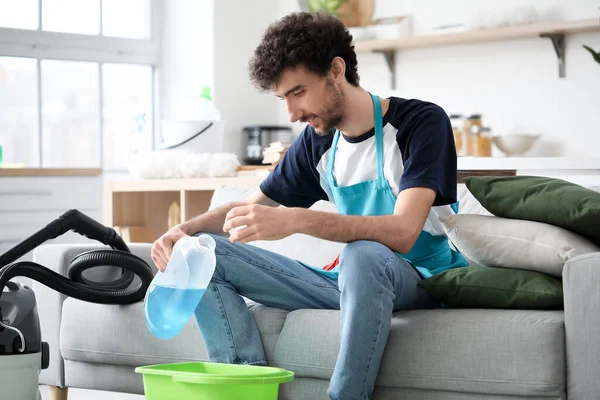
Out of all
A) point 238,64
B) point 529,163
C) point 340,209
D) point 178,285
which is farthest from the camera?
point 238,64

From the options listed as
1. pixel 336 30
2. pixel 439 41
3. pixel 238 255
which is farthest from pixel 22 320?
pixel 439 41

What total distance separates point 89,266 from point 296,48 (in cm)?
82

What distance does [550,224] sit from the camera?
6.82 ft

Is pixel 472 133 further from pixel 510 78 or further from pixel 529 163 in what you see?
pixel 529 163

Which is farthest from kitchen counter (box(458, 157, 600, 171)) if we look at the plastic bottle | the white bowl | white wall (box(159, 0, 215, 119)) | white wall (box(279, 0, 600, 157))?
the plastic bottle

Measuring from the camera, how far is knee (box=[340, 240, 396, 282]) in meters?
1.94

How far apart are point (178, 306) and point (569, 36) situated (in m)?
3.19

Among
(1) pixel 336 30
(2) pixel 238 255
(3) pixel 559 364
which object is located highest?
(1) pixel 336 30

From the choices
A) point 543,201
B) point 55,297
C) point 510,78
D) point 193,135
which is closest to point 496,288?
point 543,201

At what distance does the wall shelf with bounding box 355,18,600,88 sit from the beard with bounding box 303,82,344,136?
8.75ft

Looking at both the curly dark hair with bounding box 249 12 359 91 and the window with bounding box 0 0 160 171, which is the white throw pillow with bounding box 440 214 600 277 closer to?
the curly dark hair with bounding box 249 12 359 91

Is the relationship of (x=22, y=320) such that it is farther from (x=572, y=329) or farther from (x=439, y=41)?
(x=439, y=41)

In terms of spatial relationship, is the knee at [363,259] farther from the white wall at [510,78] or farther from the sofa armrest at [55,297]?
the white wall at [510,78]

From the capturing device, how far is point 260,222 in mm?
1949
